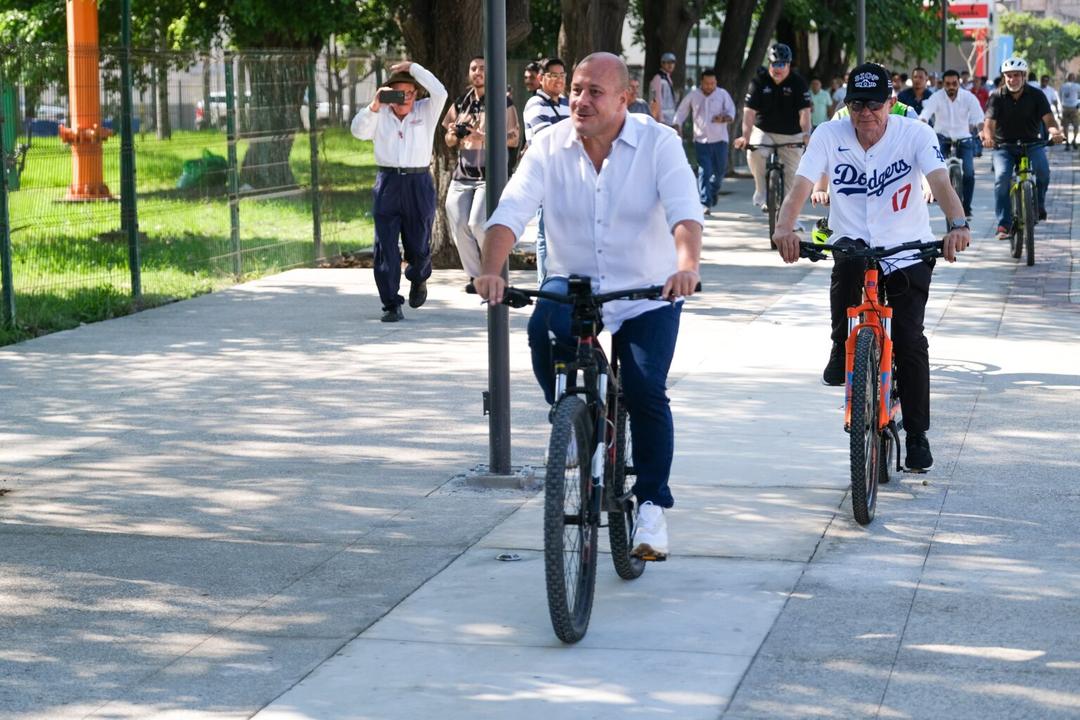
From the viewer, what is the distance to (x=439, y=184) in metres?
17.0

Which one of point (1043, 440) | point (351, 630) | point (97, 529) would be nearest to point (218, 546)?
point (97, 529)

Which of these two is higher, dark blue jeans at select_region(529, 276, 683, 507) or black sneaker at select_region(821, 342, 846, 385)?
dark blue jeans at select_region(529, 276, 683, 507)

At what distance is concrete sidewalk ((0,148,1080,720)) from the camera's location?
5.20 meters

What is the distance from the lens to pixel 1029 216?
1631cm

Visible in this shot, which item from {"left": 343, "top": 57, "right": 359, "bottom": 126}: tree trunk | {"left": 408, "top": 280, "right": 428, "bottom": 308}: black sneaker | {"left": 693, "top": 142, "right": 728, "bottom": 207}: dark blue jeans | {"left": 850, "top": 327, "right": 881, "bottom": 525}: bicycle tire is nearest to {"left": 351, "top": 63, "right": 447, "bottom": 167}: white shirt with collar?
{"left": 408, "top": 280, "right": 428, "bottom": 308}: black sneaker

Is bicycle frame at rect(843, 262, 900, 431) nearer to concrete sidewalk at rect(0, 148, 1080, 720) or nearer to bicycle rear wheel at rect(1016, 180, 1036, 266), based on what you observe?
concrete sidewalk at rect(0, 148, 1080, 720)

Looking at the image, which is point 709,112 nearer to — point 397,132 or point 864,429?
point 397,132

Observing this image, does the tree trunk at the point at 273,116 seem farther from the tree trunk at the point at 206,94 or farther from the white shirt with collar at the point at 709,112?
the white shirt with collar at the point at 709,112

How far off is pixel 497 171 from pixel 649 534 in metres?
2.09

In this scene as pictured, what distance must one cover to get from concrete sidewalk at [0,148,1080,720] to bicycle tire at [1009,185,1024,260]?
5.06 m

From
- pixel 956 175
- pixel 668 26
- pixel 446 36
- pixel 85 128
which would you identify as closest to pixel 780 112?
pixel 956 175

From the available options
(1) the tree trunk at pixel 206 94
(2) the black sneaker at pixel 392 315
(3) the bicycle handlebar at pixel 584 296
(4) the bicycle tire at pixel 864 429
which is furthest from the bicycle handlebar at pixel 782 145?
(3) the bicycle handlebar at pixel 584 296

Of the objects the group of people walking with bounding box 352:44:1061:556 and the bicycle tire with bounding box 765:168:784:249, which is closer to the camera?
the group of people walking with bounding box 352:44:1061:556

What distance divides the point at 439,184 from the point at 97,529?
10.1 meters
